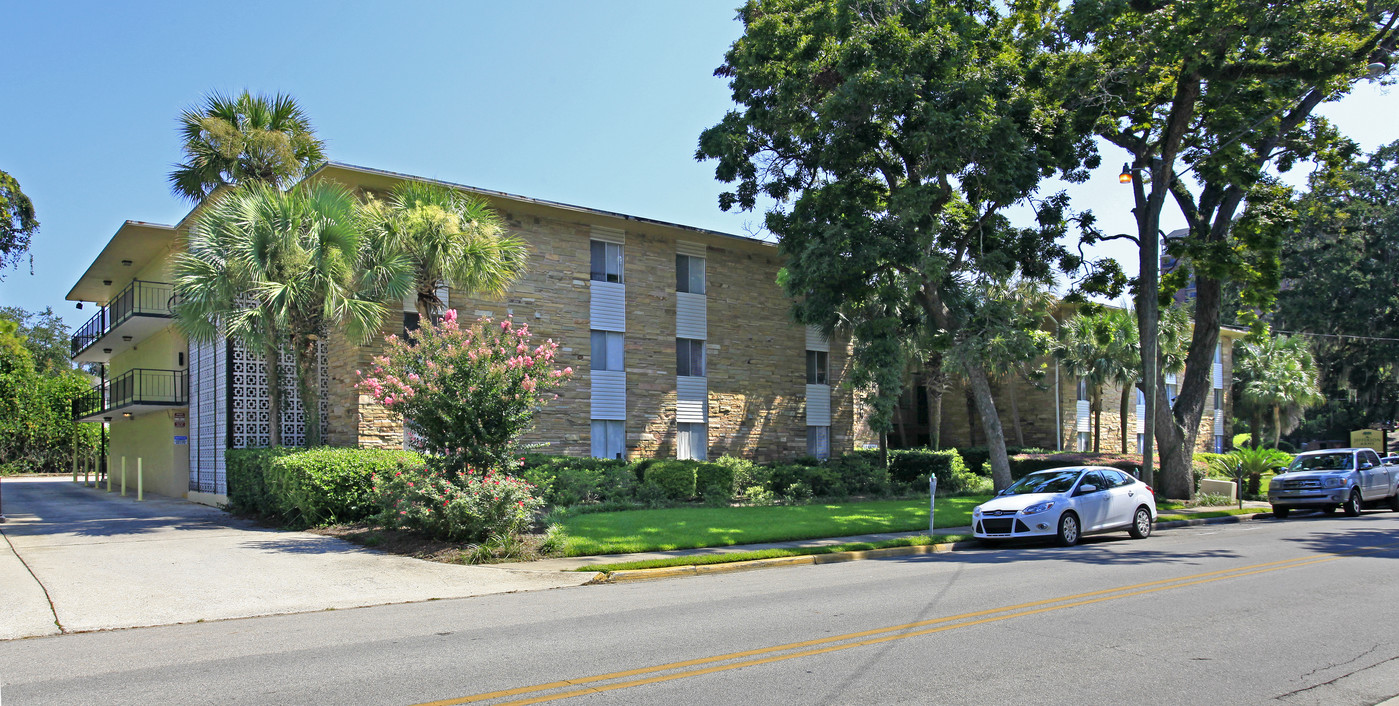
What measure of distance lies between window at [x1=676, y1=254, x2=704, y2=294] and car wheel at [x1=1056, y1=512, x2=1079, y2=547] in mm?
14841

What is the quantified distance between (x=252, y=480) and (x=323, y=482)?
154 inches

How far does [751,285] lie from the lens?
29297mm

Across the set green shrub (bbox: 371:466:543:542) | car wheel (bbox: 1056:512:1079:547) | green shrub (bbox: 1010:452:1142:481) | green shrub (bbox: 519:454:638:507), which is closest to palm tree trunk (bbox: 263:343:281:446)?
green shrub (bbox: 519:454:638:507)

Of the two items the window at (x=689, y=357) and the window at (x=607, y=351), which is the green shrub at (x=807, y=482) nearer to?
the window at (x=689, y=357)

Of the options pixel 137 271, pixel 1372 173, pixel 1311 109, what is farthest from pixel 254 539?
pixel 1372 173

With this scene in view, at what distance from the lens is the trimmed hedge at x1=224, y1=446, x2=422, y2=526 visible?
54.0 ft

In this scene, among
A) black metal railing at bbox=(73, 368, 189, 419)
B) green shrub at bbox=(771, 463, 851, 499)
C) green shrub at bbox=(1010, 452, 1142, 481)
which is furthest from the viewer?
green shrub at bbox=(1010, 452, 1142, 481)

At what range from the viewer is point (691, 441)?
27297mm

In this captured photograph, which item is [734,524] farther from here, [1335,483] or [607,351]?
[1335,483]

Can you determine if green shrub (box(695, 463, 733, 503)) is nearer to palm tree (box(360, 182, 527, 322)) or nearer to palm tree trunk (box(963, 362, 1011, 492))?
palm tree trunk (box(963, 362, 1011, 492))

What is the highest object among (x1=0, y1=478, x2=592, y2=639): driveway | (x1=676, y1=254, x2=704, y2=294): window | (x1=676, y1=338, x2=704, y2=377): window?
(x1=676, y1=254, x2=704, y2=294): window

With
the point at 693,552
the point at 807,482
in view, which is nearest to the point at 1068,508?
the point at 693,552

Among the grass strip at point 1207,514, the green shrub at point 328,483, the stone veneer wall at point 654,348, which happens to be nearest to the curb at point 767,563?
the green shrub at point 328,483

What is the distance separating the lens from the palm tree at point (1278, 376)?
45875 millimetres
